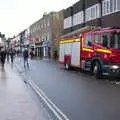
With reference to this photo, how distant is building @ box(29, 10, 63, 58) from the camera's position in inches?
3684

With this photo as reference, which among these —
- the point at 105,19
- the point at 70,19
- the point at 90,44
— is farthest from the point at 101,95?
the point at 70,19

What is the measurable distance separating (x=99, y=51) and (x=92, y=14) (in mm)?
31169

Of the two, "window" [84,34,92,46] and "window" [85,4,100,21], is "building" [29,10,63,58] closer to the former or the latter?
"window" [85,4,100,21]

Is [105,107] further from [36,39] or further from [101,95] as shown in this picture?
[36,39]

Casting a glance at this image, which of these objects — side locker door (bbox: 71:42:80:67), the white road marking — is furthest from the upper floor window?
the white road marking

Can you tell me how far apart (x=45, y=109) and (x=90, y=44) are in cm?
1598

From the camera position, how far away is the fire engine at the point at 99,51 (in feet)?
81.9

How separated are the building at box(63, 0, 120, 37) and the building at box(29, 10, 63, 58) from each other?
18.1 metres

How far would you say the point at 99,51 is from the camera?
26.3 metres

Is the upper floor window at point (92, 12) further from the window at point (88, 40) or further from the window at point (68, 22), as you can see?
the window at point (88, 40)

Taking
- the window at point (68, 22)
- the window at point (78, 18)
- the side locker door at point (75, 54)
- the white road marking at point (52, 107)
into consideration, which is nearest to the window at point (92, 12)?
the window at point (78, 18)

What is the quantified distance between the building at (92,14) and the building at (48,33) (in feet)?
59.5

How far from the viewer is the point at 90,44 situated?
92.8 feet

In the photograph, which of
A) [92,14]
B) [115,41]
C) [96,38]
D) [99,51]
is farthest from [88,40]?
[92,14]
